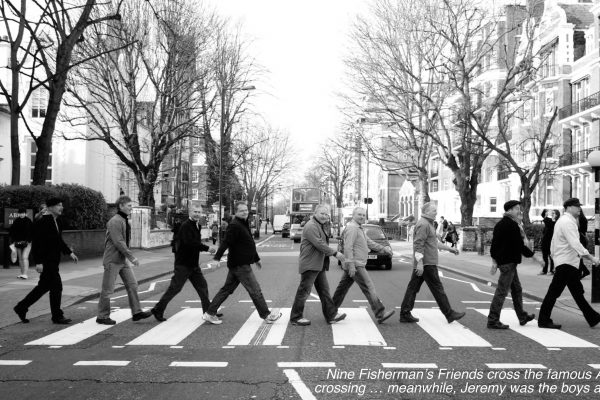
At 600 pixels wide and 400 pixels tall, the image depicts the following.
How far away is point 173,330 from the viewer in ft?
27.4

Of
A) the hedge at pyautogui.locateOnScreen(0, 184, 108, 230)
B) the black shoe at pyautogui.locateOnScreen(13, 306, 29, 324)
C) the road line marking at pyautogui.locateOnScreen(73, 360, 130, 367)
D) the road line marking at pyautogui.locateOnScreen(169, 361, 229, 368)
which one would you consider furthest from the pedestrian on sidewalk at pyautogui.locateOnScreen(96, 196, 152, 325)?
the hedge at pyautogui.locateOnScreen(0, 184, 108, 230)

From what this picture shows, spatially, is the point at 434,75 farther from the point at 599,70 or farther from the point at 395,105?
the point at 599,70

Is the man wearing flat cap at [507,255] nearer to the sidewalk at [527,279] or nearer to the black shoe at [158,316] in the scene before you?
the sidewalk at [527,279]

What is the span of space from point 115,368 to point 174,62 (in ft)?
79.8

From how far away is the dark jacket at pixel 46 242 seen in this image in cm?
877

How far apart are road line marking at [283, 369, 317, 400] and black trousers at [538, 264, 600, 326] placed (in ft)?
14.1

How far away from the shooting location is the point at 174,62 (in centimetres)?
2866

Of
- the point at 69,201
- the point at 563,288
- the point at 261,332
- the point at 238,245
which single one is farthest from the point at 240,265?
the point at 69,201

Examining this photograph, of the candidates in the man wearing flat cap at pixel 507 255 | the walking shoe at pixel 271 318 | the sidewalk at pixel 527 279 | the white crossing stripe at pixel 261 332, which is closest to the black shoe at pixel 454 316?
the man wearing flat cap at pixel 507 255

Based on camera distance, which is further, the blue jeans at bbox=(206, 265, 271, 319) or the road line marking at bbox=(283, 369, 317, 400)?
the blue jeans at bbox=(206, 265, 271, 319)

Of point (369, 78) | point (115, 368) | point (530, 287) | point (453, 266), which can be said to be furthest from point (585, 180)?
point (115, 368)

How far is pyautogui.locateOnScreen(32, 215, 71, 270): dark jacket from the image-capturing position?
28.8 ft

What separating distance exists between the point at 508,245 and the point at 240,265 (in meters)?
3.78

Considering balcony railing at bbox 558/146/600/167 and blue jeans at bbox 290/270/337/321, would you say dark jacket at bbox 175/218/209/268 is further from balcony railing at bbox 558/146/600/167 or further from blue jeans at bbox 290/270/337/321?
balcony railing at bbox 558/146/600/167
